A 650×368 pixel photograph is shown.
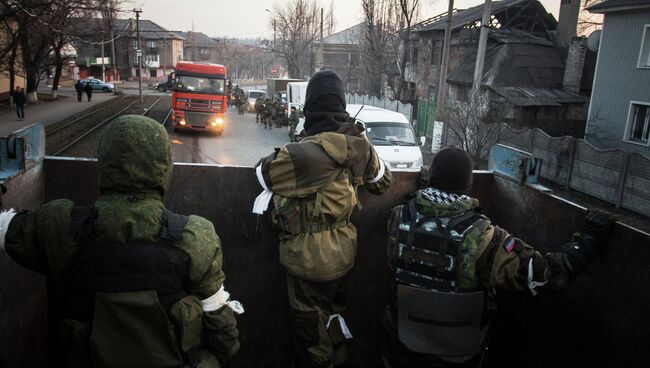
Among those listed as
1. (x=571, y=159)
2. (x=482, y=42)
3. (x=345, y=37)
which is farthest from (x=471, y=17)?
(x=345, y=37)

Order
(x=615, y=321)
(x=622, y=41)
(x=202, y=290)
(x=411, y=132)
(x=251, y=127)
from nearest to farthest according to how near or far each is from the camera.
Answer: (x=202, y=290)
(x=615, y=321)
(x=411, y=132)
(x=622, y=41)
(x=251, y=127)

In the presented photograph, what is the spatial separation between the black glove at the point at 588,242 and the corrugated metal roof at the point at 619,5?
1959 centimetres

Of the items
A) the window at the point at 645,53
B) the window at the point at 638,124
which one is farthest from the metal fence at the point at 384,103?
the window at the point at 645,53

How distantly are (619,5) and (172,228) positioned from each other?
71.8 feet

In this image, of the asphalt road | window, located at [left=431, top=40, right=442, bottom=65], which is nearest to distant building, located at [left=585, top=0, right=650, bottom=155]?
the asphalt road

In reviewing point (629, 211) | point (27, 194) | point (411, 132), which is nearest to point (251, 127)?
point (411, 132)

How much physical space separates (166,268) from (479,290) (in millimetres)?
1469

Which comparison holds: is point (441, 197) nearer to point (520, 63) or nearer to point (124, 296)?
point (124, 296)

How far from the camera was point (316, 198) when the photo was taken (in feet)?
8.30

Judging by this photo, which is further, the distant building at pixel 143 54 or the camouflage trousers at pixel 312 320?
the distant building at pixel 143 54

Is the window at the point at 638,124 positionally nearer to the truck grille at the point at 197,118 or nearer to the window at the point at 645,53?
the window at the point at 645,53

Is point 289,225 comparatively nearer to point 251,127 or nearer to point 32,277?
point 32,277

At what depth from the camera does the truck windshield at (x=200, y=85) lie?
21.2m

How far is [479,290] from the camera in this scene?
2354 millimetres
